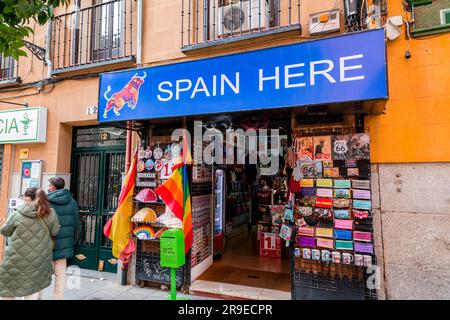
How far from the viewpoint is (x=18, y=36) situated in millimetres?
3863

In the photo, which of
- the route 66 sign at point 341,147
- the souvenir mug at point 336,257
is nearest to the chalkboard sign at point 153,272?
the souvenir mug at point 336,257

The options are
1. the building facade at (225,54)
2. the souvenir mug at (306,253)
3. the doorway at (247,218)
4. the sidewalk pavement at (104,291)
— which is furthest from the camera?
the doorway at (247,218)

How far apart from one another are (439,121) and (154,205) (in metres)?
4.38

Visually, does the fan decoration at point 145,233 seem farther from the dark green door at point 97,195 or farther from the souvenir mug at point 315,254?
the souvenir mug at point 315,254

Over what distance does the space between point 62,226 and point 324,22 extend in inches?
187

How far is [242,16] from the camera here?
16.2 feet

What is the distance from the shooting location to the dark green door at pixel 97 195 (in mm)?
5691

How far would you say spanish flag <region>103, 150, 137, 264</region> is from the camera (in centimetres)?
471

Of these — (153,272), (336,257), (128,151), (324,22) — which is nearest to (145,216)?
(153,272)

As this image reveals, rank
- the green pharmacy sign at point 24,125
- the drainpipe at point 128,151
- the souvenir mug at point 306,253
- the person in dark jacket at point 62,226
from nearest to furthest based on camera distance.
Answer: the souvenir mug at point 306,253 → the person in dark jacket at point 62,226 → the drainpipe at point 128,151 → the green pharmacy sign at point 24,125

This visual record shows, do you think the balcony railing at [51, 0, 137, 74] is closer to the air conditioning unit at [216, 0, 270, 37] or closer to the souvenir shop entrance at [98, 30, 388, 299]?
the souvenir shop entrance at [98, 30, 388, 299]

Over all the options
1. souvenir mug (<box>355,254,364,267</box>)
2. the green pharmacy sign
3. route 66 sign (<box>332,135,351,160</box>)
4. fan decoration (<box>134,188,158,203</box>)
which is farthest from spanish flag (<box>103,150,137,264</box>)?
souvenir mug (<box>355,254,364,267</box>)

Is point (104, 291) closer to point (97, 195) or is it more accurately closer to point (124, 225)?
point (124, 225)

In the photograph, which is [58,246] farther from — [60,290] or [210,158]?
[210,158]
